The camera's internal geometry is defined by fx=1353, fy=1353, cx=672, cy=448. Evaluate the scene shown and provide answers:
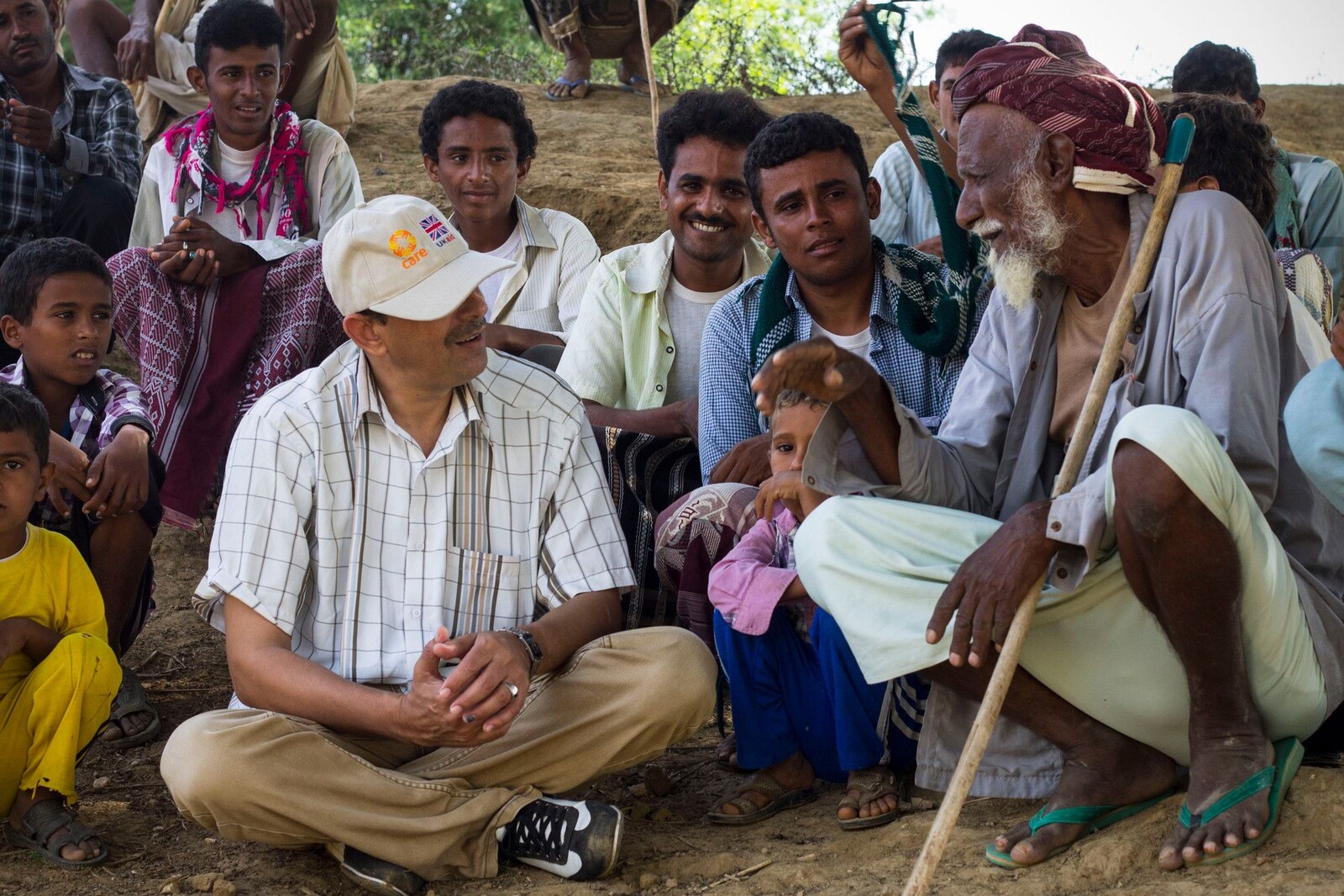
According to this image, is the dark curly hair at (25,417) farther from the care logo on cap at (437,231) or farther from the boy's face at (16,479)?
the care logo on cap at (437,231)

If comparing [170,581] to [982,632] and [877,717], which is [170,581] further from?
[982,632]

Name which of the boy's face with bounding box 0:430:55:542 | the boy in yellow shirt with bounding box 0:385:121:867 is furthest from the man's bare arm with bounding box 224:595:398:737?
the boy's face with bounding box 0:430:55:542

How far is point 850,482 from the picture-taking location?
9.46 feet

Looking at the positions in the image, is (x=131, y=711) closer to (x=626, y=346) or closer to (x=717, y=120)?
(x=626, y=346)

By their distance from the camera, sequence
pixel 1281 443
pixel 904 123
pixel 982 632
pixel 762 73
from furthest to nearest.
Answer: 1. pixel 762 73
2. pixel 904 123
3. pixel 1281 443
4. pixel 982 632

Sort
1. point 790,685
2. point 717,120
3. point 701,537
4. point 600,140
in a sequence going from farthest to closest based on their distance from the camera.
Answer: point 600,140 → point 717,120 → point 701,537 → point 790,685

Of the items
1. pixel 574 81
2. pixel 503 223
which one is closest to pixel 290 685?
pixel 503 223

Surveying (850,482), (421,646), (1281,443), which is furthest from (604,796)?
(1281,443)

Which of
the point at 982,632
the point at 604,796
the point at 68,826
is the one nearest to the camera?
the point at 982,632

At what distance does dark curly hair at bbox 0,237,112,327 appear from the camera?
3.85 metres

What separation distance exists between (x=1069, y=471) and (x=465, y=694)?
1247mm

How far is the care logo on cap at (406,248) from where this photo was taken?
296 cm

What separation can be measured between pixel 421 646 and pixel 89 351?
1606mm

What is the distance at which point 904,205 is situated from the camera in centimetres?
514
